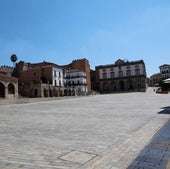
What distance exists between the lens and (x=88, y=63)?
87625mm

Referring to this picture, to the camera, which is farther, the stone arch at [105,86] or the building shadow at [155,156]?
the stone arch at [105,86]

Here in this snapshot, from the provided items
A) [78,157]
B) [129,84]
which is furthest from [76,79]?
[78,157]

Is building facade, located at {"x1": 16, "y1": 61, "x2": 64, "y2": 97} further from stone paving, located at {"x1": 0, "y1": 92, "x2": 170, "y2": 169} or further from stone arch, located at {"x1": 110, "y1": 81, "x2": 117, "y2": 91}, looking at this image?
stone paving, located at {"x1": 0, "y1": 92, "x2": 170, "y2": 169}

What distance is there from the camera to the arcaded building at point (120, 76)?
277 feet

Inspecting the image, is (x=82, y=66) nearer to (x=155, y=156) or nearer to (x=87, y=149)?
(x=87, y=149)

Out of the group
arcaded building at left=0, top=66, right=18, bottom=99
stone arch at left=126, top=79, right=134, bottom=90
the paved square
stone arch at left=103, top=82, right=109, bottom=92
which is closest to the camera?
the paved square

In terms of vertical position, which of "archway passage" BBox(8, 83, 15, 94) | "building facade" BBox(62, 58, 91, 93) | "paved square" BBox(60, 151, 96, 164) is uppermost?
"building facade" BBox(62, 58, 91, 93)

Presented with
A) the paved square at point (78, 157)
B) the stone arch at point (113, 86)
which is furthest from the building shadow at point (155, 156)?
the stone arch at point (113, 86)

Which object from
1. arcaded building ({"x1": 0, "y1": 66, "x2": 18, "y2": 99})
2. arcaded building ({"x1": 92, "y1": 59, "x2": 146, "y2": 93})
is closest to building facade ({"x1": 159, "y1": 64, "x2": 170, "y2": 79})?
arcaded building ({"x1": 92, "y1": 59, "x2": 146, "y2": 93})

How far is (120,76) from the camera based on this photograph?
88.2 metres

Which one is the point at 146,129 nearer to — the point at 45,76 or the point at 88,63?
the point at 45,76

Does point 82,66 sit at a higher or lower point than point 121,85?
higher

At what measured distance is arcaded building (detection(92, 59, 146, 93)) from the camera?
8444 cm

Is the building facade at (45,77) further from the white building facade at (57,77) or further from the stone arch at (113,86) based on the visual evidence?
the stone arch at (113,86)
